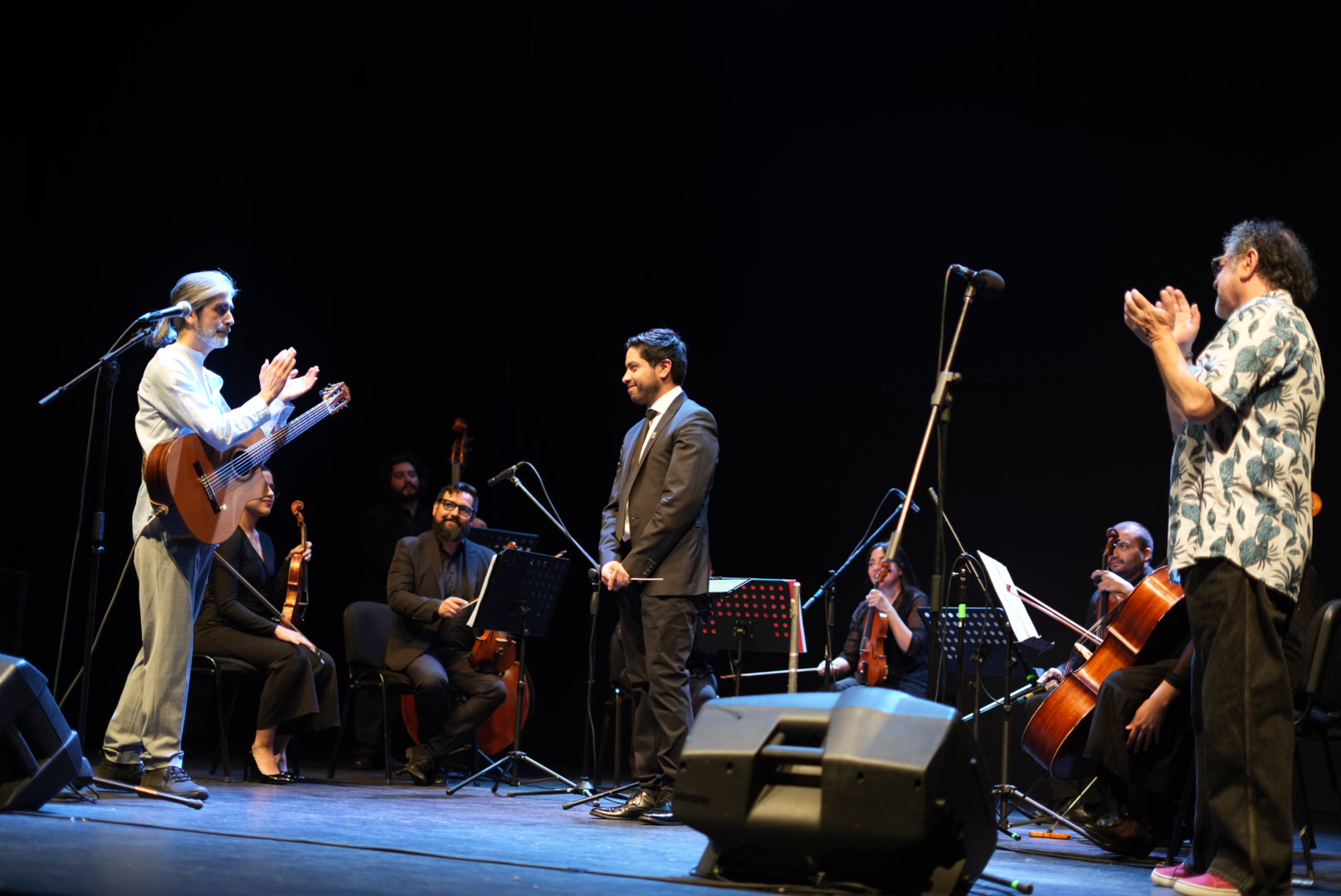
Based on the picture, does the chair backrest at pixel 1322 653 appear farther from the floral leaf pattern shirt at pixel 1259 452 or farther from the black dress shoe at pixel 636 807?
the black dress shoe at pixel 636 807

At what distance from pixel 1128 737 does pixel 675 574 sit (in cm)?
157

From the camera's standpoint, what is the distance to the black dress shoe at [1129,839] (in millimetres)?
4012

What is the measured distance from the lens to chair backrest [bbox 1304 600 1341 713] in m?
4.16

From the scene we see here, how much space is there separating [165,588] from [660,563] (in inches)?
65.6

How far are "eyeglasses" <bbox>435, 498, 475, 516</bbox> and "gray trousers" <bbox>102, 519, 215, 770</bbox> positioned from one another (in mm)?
2308

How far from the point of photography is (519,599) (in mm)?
5707

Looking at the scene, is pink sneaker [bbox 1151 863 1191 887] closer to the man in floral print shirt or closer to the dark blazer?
the man in floral print shirt

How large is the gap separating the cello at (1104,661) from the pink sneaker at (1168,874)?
2.73ft

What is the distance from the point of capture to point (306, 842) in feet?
11.4

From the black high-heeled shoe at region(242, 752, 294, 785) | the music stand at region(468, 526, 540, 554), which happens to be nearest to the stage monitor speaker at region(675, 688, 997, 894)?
the black high-heeled shoe at region(242, 752, 294, 785)

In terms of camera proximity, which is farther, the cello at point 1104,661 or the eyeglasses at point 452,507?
the eyeglasses at point 452,507

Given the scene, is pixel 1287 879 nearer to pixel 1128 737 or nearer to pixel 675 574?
pixel 1128 737

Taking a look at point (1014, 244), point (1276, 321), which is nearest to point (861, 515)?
point (1014, 244)

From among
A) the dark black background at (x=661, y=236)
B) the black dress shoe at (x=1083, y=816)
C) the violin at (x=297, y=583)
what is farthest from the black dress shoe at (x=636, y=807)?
the dark black background at (x=661, y=236)
